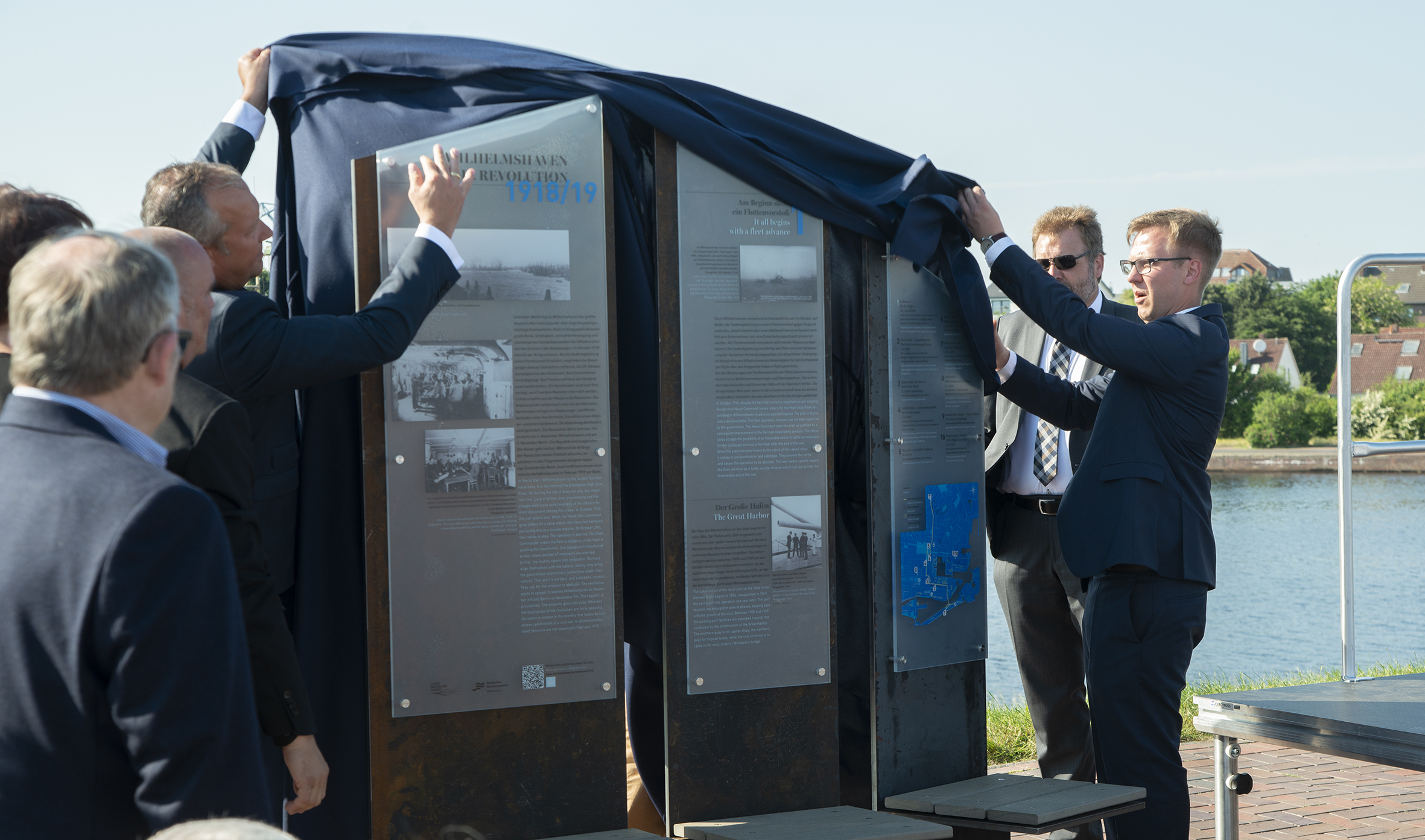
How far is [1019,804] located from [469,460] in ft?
6.38

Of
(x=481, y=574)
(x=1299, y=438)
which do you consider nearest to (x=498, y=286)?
(x=481, y=574)

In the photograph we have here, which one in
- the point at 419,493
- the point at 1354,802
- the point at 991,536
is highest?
the point at 419,493

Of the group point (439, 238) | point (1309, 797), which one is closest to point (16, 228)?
point (439, 238)

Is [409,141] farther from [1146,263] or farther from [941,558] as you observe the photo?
[1146,263]

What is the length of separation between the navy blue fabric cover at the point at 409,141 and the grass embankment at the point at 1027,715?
266 centimetres

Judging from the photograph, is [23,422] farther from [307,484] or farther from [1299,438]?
[1299,438]

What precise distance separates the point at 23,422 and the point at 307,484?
1.56 metres

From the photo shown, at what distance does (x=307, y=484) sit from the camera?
321 cm

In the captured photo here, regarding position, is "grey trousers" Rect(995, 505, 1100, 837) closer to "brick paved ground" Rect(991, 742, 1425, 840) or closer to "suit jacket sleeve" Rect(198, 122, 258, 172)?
"brick paved ground" Rect(991, 742, 1425, 840)

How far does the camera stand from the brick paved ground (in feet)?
16.1

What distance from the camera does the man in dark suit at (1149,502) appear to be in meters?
3.58

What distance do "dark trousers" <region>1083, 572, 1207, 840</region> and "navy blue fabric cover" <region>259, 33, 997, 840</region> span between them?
4.26 feet

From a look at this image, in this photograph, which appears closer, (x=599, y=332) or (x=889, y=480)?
(x=599, y=332)

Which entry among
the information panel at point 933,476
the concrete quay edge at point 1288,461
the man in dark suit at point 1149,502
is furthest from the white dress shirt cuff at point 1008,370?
the concrete quay edge at point 1288,461
